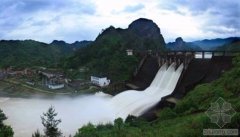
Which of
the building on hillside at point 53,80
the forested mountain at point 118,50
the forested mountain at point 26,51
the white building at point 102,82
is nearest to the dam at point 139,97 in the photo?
the forested mountain at point 118,50

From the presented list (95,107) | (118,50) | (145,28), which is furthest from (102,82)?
(145,28)

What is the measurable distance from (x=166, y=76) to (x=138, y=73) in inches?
379

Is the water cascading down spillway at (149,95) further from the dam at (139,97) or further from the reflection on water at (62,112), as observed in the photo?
the reflection on water at (62,112)

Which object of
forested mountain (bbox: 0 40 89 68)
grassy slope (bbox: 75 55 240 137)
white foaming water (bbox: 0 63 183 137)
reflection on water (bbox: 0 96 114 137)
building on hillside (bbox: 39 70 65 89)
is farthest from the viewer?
forested mountain (bbox: 0 40 89 68)

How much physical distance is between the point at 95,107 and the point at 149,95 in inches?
282

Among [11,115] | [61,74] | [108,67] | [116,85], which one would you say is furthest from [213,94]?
[61,74]

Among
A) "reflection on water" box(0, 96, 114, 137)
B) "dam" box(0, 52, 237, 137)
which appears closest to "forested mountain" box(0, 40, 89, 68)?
"reflection on water" box(0, 96, 114, 137)

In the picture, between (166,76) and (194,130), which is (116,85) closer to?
(166,76)

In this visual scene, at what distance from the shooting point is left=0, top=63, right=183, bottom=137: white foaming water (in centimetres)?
3631

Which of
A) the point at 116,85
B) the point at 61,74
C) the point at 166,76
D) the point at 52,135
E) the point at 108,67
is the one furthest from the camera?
the point at 61,74

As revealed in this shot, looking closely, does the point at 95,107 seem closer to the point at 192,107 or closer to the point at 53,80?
the point at 192,107

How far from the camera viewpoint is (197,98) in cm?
3066

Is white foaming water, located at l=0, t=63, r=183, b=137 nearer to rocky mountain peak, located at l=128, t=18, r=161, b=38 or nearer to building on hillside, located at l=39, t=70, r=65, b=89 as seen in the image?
building on hillside, located at l=39, t=70, r=65, b=89

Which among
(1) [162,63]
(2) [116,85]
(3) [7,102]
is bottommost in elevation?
(3) [7,102]
